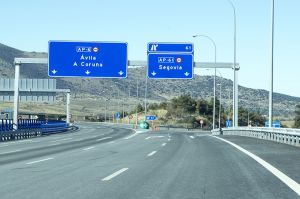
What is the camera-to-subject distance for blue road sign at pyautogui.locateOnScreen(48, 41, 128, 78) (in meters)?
43.5

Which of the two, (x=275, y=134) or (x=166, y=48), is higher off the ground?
(x=166, y=48)

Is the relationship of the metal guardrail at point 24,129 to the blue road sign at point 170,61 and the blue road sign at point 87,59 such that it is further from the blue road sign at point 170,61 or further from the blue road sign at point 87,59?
the blue road sign at point 170,61

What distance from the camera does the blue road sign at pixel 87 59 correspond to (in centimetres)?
4347

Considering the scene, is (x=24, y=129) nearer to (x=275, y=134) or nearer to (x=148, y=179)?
(x=275, y=134)

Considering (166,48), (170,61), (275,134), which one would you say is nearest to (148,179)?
(275,134)

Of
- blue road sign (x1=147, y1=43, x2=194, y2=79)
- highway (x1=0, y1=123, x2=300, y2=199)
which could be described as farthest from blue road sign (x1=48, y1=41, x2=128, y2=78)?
highway (x1=0, y1=123, x2=300, y2=199)

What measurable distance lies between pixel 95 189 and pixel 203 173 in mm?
3629

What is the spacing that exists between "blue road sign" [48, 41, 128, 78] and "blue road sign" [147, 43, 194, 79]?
244cm

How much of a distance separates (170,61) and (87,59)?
6.58 meters

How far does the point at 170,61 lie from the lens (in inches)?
1789

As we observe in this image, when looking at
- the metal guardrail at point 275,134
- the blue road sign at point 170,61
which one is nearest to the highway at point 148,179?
the metal guardrail at point 275,134

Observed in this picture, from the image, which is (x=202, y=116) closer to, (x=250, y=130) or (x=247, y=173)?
(x=250, y=130)

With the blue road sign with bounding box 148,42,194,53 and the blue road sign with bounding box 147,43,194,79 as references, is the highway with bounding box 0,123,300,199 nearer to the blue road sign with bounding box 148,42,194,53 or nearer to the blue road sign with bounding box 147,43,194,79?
the blue road sign with bounding box 147,43,194,79

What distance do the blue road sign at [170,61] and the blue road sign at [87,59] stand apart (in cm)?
244
